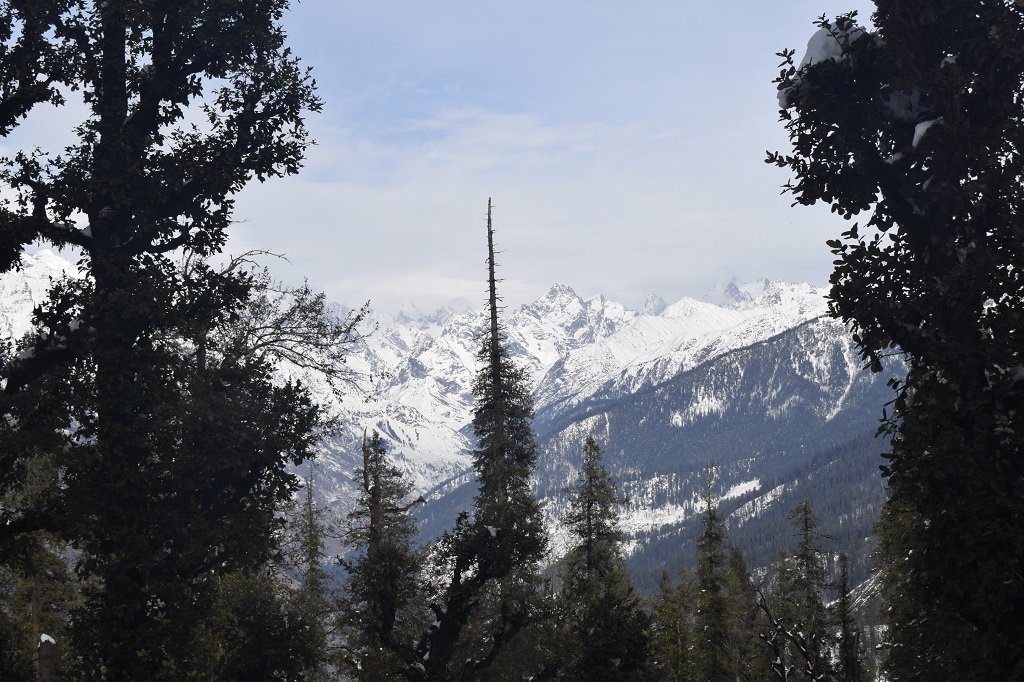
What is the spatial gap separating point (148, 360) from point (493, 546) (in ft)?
40.0

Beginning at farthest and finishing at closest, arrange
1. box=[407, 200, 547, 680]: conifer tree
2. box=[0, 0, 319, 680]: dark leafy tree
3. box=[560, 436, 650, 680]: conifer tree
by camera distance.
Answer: box=[407, 200, 547, 680]: conifer tree < box=[560, 436, 650, 680]: conifer tree < box=[0, 0, 319, 680]: dark leafy tree

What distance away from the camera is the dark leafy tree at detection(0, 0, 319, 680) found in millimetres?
13164

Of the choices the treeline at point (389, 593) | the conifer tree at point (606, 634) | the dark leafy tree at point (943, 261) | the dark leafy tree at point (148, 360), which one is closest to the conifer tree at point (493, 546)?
the treeline at point (389, 593)

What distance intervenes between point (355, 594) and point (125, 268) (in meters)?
15.8

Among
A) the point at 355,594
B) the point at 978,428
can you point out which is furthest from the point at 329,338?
the point at 978,428

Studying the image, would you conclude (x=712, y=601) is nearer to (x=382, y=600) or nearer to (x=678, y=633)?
(x=678, y=633)

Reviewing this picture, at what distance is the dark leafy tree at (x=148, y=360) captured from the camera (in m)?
13.2

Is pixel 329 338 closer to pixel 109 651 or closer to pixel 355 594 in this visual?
pixel 109 651

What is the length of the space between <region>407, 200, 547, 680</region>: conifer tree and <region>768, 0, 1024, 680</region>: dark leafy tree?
13422mm

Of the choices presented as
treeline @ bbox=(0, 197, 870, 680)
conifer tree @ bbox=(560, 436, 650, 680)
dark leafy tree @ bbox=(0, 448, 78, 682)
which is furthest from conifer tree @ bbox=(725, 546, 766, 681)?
dark leafy tree @ bbox=(0, 448, 78, 682)

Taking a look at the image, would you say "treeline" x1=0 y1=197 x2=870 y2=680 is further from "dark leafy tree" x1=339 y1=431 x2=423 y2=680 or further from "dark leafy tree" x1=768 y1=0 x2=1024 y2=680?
"dark leafy tree" x1=768 y1=0 x2=1024 y2=680

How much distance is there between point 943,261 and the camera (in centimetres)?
1110

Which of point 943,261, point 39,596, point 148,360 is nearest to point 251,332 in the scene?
point 148,360

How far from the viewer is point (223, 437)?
14.1m
